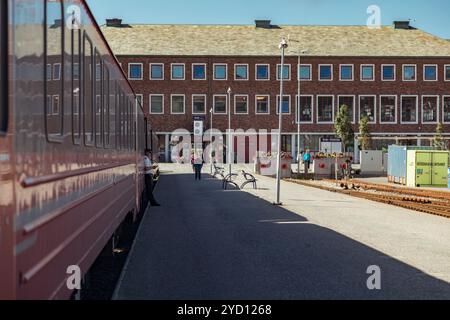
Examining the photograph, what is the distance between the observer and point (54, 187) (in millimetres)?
4668

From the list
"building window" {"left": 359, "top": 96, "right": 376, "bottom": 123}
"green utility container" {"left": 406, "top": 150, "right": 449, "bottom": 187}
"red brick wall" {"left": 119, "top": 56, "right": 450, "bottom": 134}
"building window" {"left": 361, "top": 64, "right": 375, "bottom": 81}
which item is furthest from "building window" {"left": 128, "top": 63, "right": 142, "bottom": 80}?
"green utility container" {"left": 406, "top": 150, "right": 449, "bottom": 187}

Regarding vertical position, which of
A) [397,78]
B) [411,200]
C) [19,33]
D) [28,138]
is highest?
[397,78]

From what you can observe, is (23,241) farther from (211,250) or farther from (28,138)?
(211,250)

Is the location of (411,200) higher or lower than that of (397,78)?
lower

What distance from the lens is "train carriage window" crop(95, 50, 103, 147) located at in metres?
7.37

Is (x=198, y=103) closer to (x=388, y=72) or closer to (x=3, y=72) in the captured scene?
(x=388, y=72)

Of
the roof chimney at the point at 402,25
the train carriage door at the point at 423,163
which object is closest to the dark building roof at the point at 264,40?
the roof chimney at the point at 402,25

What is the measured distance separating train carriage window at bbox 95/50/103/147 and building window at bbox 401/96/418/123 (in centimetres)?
7028

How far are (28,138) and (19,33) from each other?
0.59 m

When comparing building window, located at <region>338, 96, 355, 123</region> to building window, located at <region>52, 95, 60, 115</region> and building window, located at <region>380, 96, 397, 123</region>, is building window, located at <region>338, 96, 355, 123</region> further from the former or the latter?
building window, located at <region>52, 95, 60, 115</region>

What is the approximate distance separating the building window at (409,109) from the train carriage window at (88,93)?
233ft

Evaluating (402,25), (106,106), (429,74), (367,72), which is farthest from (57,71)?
Result: (402,25)
